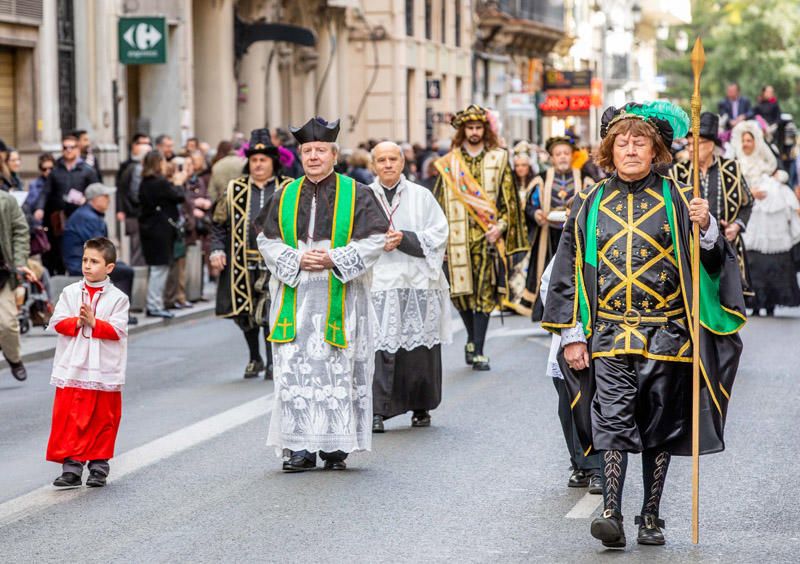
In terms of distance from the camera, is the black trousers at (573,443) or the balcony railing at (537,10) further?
the balcony railing at (537,10)

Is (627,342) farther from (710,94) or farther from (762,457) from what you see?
(710,94)

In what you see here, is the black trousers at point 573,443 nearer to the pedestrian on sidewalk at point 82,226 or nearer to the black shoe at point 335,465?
the black shoe at point 335,465

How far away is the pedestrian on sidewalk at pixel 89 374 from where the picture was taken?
31.3ft

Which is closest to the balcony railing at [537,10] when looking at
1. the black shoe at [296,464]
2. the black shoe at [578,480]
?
the black shoe at [296,464]

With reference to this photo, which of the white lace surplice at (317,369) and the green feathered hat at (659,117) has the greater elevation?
the green feathered hat at (659,117)

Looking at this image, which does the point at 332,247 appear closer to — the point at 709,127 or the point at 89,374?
the point at 89,374

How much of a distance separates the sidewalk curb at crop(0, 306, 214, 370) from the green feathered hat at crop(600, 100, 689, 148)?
905 cm

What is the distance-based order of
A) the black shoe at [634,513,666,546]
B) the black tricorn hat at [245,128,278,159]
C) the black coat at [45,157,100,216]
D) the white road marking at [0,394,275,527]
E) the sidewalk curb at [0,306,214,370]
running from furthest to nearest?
the black coat at [45,157,100,216] → the sidewalk curb at [0,306,214,370] → the black tricorn hat at [245,128,278,159] → the white road marking at [0,394,275,527] → the black shoe at [634,513,666,546]

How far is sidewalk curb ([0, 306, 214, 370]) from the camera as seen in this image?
640 inches

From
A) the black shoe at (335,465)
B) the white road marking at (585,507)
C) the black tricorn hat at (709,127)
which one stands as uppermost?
the black tricorn hat at (709,127)

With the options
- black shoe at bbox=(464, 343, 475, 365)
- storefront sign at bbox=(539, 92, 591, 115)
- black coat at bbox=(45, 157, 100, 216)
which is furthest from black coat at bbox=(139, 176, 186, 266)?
storefront sign at bbox=(539, 92, 591, 115)

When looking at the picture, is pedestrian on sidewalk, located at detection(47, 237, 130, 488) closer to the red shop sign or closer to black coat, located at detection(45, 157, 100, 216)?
black coat, located at detection(45, 157, 100, 216)

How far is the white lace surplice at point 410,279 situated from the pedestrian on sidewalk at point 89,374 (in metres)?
2.26

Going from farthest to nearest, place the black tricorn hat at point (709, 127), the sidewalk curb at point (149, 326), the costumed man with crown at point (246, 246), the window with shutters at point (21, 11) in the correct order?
the window with shutters at point (21, 11) → the sidewalk curb at point (149, 326) → the costumed man with crown at point (246, 246) → the black tricorn hat at point (709, 127)
